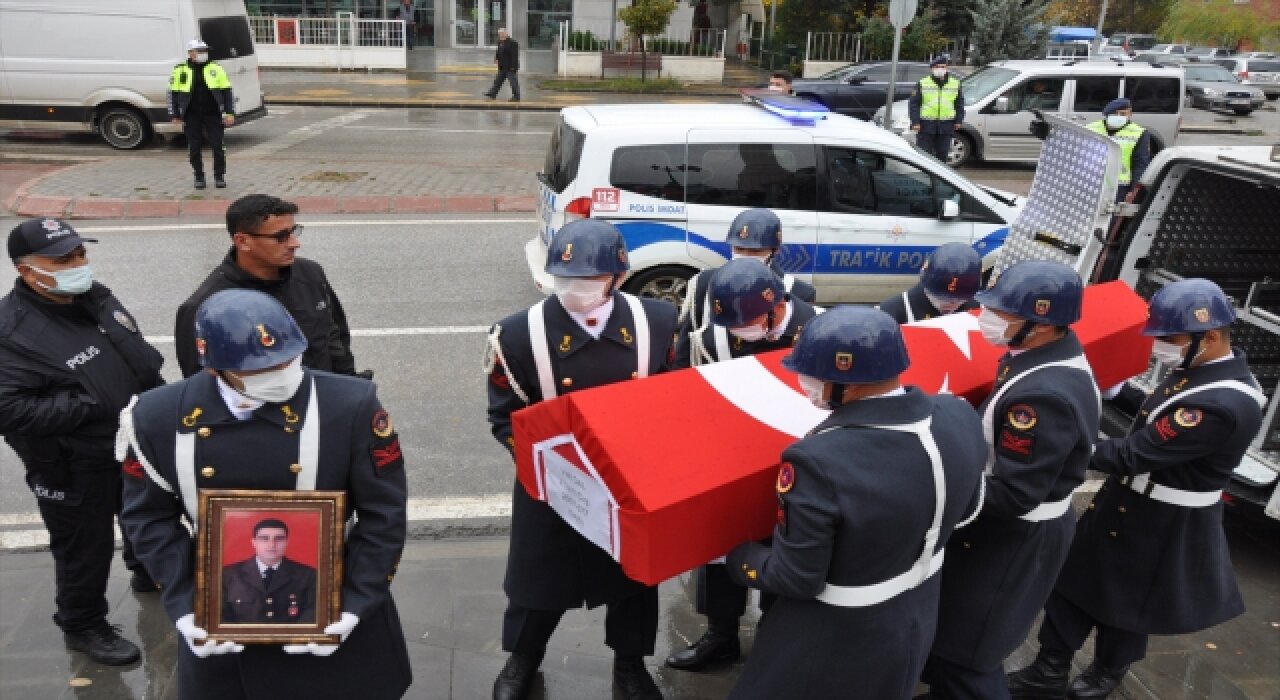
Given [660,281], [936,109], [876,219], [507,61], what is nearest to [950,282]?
[876,219]

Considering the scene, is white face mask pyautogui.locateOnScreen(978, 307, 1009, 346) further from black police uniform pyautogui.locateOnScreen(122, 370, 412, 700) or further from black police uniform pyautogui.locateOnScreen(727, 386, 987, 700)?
black police uniform pyautogui.locateOnScreen(122, 370, 412, 700)

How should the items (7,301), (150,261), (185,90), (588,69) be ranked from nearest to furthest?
1. (7,301)
2. (150,261)
3. (185,90)
4. (588,69)

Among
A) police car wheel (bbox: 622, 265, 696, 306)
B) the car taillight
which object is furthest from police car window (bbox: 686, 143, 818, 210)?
the car taillight

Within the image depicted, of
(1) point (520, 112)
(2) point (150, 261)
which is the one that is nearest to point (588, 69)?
(1) point (520, 112)

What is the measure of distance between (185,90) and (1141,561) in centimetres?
1223

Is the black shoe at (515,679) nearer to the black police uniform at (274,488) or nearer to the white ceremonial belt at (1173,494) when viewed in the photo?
the black police uniform at (274,488)

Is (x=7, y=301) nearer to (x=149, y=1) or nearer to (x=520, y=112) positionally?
(x=149, y=1)

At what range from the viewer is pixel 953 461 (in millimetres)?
2633

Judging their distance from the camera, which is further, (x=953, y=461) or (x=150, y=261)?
(x=150, y=261)

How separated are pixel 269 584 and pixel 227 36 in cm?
1483

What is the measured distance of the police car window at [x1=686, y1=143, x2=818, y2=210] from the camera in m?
7.61

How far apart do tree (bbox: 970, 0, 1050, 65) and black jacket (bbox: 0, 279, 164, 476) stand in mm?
27551

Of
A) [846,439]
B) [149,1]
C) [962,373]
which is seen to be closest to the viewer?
[846,439]

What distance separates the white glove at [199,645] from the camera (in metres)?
2.58
